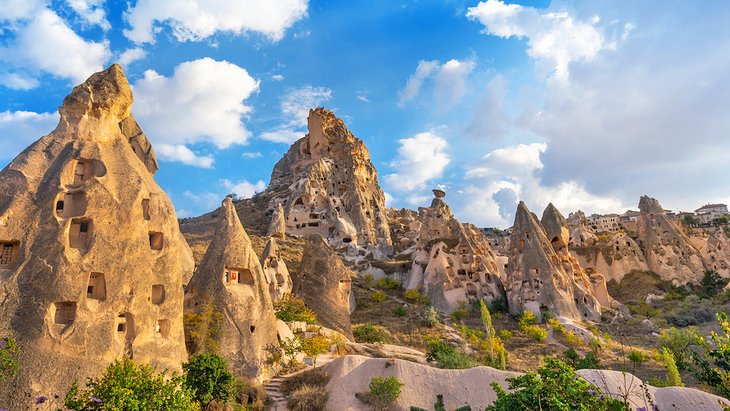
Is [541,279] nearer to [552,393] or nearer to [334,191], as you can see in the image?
[552,393]

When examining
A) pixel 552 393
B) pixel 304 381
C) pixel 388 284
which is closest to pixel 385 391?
pixel 304 381

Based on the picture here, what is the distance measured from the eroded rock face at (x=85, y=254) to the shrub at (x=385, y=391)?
25.6 ft

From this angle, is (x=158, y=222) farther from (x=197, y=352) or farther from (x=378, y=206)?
(x=378, y=206)

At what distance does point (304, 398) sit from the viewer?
19.8 meters

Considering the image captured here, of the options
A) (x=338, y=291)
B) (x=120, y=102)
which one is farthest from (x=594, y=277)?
(x=120, y=102)

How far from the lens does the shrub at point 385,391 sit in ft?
62.7

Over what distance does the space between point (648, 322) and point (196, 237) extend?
43904 millimetres

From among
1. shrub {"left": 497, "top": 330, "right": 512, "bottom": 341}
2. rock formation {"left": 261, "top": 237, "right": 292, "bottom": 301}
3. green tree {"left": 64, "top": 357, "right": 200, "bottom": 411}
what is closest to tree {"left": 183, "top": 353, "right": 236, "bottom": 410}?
green tree {"left": 64, "top": 357, "right": 200, "bottom": 411}

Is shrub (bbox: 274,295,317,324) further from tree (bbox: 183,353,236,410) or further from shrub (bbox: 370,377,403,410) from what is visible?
shrub (bbox: 370,377,403,410)

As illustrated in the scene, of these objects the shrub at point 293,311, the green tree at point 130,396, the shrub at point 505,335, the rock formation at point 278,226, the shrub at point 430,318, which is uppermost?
the rock formation at point 278,226

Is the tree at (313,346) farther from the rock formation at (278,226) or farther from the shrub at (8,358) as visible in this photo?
the rock formation at (278,226)

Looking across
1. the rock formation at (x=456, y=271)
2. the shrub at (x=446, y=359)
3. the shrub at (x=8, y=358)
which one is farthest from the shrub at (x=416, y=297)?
the shrub at (x=8, y=358)

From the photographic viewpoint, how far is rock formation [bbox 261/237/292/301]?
33781 mm

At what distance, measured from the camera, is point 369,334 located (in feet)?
102
